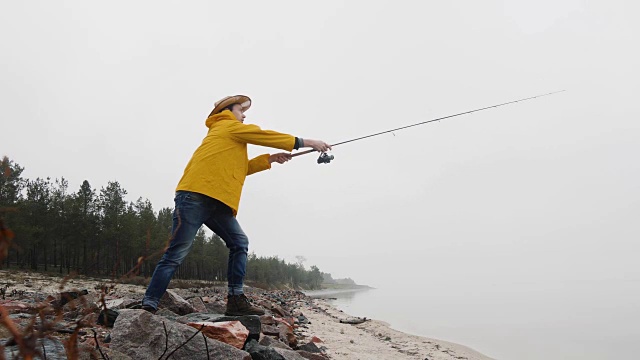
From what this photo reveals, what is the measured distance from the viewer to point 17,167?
37.9m

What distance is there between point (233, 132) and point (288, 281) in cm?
9465

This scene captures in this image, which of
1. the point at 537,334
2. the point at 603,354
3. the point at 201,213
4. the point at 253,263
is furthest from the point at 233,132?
the point at 253,263

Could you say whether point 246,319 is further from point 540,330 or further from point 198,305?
point 540,330

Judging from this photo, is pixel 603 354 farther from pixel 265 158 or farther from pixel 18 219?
pixel 18 219

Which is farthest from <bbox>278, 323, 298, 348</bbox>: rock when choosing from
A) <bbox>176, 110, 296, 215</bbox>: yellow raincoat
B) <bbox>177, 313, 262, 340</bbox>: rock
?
<bbox>176, 110, 296, 215</bbox>: yellow raincoat

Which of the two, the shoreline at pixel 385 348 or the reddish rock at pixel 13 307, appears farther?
the shoreline at pixel 385 348

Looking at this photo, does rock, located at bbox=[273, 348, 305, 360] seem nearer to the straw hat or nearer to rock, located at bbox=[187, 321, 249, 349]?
rock, located at bbox=[187, 321, 249, 349]

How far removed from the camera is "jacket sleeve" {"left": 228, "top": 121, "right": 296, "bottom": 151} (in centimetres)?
397

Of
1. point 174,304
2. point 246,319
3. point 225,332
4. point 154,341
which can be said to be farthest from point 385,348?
point 154,341

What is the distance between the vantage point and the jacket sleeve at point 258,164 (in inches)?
176

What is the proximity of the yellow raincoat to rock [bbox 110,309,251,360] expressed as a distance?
114 cm

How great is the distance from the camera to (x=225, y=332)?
3432 mm

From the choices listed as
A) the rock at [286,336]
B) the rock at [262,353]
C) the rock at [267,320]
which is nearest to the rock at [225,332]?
the rock at [262,353]

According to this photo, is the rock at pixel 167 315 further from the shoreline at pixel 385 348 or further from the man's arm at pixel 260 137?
the shoreline at pixel 385 348
